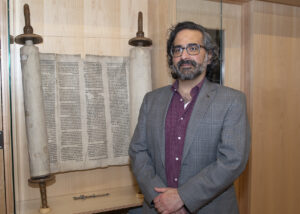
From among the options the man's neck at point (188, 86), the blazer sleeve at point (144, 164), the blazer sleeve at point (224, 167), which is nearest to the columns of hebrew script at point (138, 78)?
the blazer sleeve at point (144, 164)

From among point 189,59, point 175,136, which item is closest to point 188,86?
point 189,59

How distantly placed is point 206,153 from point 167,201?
0.79 feet

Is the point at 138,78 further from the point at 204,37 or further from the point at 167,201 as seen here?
the point at 167,201

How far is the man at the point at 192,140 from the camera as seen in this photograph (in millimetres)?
1145

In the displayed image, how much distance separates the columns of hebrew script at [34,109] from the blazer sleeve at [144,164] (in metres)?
0.44

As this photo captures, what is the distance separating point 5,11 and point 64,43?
1.37 ft

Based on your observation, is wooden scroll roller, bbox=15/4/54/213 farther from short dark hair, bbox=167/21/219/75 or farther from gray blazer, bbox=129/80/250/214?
short dark hair, bbox=167/21/219/75

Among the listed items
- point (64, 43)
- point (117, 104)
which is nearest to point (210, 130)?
point (117, 104)

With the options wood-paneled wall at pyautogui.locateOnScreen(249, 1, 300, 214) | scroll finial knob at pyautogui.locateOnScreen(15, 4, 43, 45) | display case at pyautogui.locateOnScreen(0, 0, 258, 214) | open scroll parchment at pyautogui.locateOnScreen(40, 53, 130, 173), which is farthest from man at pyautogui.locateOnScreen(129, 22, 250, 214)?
wood-paneled wall at pyautogui.locateOnScreen(249, 1, 300, 214)

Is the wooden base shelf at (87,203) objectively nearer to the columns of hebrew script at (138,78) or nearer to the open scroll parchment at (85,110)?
the open scroll parchment at (85,110)

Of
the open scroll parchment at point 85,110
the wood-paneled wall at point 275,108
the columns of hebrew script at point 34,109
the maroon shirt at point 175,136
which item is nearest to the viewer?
the maroon shirt at point 175,136

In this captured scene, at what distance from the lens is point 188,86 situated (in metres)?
1.34

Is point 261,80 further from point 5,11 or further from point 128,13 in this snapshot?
point 5,11

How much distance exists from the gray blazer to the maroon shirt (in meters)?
0.02
